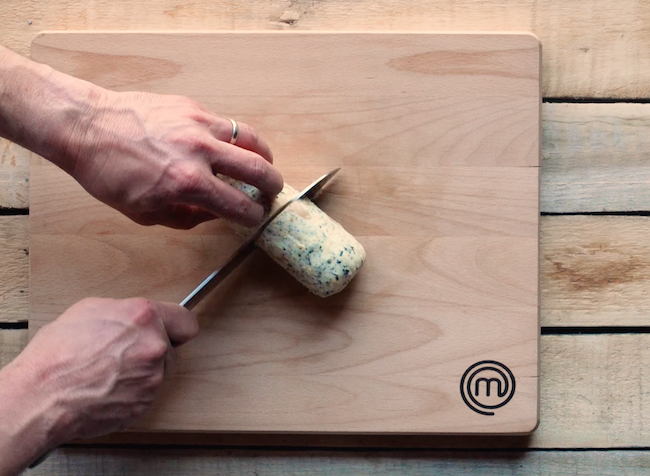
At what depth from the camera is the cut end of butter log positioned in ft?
3.91

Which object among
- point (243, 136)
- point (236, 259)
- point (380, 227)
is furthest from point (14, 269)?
point (380, 227)

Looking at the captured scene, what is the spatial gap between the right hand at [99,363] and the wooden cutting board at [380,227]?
0.15m

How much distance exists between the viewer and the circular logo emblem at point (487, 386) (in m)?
1.30

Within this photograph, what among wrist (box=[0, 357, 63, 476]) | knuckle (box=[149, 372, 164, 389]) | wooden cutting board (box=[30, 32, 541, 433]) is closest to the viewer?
wrist (box=[0, 357, 63, 476])

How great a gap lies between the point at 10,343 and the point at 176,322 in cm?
47

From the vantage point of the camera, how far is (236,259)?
125 centimetres

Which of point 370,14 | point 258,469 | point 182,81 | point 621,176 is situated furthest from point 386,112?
point 258,469

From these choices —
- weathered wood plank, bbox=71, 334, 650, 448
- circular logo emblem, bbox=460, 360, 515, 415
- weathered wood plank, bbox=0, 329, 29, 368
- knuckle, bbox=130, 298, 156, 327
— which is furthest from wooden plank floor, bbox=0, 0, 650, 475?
knuckle, bbox=130, 298, 156, 327

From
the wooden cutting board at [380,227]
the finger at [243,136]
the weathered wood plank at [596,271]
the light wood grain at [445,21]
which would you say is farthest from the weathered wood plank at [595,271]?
the finger at [243,136]

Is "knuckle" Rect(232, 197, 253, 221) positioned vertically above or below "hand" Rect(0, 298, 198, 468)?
above

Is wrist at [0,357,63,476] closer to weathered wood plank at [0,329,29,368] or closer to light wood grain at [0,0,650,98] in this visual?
weathered wood plank at [0,329,29,368]

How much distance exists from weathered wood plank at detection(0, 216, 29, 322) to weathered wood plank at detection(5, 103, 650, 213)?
1170 mm

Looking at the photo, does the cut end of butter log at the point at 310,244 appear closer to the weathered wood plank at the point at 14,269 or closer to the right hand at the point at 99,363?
the right hand at the point at 99,363

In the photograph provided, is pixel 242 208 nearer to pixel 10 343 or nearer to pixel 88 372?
pixel 88 372
